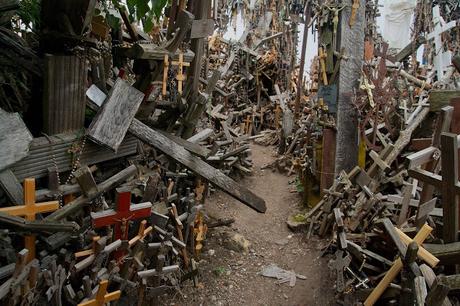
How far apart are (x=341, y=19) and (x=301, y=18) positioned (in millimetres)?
8477

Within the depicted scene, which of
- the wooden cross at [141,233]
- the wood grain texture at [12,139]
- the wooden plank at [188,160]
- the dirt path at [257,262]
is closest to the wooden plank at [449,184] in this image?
the wooden plank at [188,160]

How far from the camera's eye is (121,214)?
379 centimetres

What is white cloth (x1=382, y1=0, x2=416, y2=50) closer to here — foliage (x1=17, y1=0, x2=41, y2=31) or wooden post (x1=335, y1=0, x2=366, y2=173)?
wooden post (x1=335, y1=0, x2=366, y2=173)

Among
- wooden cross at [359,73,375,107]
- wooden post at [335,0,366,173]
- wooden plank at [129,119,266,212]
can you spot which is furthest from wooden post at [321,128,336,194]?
wooden plank at [129,119,266,212]

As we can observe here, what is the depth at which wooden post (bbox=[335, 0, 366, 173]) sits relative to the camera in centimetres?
695

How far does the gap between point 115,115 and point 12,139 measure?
94 centimetres

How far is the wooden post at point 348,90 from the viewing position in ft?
22.8

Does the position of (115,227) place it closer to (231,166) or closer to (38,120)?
(38,120)

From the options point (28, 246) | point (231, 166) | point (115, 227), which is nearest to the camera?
point (28, 246)

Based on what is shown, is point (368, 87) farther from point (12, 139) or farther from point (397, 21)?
point (397, 21)

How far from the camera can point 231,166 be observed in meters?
8.77

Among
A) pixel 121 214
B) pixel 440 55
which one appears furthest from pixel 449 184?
pixel 440 55

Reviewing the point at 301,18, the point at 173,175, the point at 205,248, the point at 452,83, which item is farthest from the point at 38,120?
the point at 301,18

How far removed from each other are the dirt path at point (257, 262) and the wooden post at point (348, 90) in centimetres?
148
